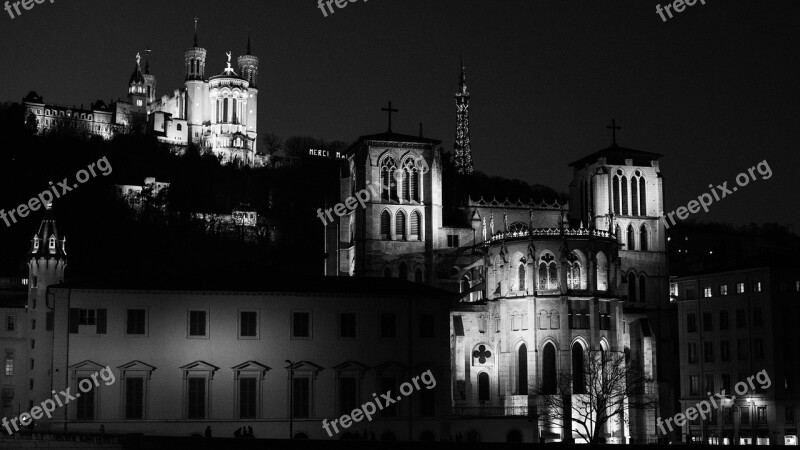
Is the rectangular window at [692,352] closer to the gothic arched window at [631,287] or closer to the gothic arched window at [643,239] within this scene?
the gothic arched window at [631,287]

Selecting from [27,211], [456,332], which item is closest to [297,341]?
[456,332]

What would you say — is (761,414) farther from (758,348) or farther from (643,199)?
(643,199)

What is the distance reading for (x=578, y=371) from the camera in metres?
75.1

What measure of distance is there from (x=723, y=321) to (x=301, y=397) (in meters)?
37.8

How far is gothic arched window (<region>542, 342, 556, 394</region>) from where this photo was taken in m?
74.3

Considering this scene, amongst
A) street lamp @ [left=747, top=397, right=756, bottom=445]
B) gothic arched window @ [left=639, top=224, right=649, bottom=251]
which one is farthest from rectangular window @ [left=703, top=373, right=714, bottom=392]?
gothic arched window @ [left=639, top=224, right=649, bottom=251]

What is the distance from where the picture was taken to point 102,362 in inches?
2424

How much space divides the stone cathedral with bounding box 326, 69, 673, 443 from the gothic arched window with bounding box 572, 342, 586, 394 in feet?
0.50

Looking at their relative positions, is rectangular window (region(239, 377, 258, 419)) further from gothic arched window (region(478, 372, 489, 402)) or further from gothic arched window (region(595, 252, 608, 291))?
gothic arched window (region(595, 252, 608, 291))

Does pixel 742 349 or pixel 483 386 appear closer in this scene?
pixel 483 386

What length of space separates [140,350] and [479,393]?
23995 millimetres

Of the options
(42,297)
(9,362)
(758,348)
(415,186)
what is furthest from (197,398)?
(758,348)

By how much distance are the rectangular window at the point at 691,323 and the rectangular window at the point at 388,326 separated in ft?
109

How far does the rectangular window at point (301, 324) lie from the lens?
65062 millimetres
